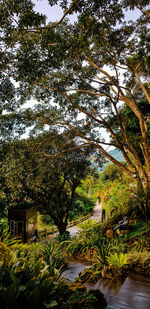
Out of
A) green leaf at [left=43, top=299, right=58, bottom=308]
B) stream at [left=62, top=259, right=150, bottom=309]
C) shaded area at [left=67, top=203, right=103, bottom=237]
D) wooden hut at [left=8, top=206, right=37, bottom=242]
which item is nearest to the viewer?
green leaf at [left=43, top=299, right=58, bottom=308]

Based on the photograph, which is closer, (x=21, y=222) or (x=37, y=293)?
(x=37, y=293)

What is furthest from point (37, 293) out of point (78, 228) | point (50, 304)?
point (78, 228)

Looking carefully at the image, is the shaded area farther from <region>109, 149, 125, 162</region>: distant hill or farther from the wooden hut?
<region>109, 149, 125, 162</region>: distant hill

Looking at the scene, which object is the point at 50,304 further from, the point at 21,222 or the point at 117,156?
the point at 117,156

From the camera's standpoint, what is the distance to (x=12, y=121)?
8047mm

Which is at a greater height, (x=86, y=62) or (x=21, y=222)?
(x=86, y=62)

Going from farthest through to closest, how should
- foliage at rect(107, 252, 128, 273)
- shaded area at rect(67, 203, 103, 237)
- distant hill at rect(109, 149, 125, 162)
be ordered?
distant hill at rect(109, 149, 125, 162) < shaded area at rect(67, 203, 103, 237) < foliage at rect(107, 252, 128, 273)

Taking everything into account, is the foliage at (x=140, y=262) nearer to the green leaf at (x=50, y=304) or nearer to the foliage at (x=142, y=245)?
the foliage at (x=142, y=245)

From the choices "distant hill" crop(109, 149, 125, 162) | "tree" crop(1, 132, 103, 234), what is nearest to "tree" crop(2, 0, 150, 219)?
"tree" crop(1, 132, 103, 234)

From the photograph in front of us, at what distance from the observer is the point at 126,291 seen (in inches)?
131

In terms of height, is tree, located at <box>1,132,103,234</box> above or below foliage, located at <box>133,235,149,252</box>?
above

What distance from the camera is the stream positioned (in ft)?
9.49

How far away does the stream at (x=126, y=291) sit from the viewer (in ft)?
9.49

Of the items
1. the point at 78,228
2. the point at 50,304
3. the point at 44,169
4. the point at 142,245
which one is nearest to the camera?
the point at 50,304
